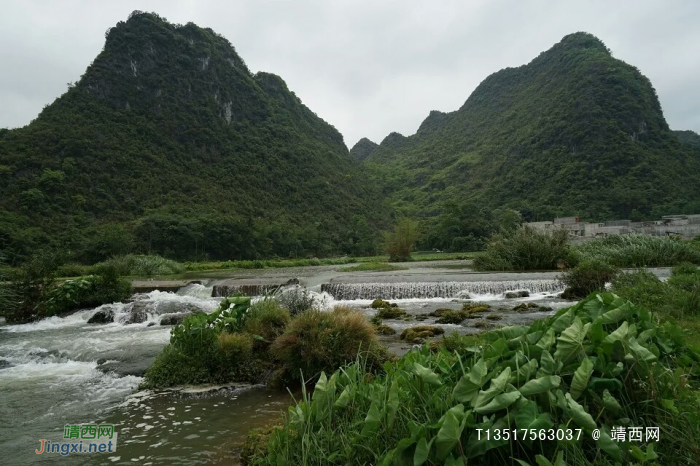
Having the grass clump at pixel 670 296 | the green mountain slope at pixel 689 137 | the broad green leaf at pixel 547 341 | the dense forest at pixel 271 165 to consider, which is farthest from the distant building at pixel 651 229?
the green mountain slope at pixel 689 137

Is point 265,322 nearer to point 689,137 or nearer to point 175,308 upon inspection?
point 175,308

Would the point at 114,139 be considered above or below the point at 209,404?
above

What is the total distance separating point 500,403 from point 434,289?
552 inches

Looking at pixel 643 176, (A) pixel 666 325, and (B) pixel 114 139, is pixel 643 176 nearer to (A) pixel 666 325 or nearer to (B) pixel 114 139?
(A) pixel 666 325

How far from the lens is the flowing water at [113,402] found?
3848mm

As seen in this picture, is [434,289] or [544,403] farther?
[434,289]

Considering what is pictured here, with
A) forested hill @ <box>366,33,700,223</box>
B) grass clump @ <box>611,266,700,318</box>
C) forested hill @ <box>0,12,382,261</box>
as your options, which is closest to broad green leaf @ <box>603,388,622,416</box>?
grass clump @ <box>611,266,700,318</box>

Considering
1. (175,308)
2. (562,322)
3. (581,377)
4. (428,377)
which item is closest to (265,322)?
(428,377)

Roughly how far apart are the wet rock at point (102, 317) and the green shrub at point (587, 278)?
14.6 metres

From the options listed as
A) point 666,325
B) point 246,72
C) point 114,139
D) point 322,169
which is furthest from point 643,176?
point 246,72

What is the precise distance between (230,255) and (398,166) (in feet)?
303

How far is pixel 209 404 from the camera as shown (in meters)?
5.00

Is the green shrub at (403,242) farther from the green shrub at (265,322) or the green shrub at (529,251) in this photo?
the green shrub at (265,322)

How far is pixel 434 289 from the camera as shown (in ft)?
50.5
